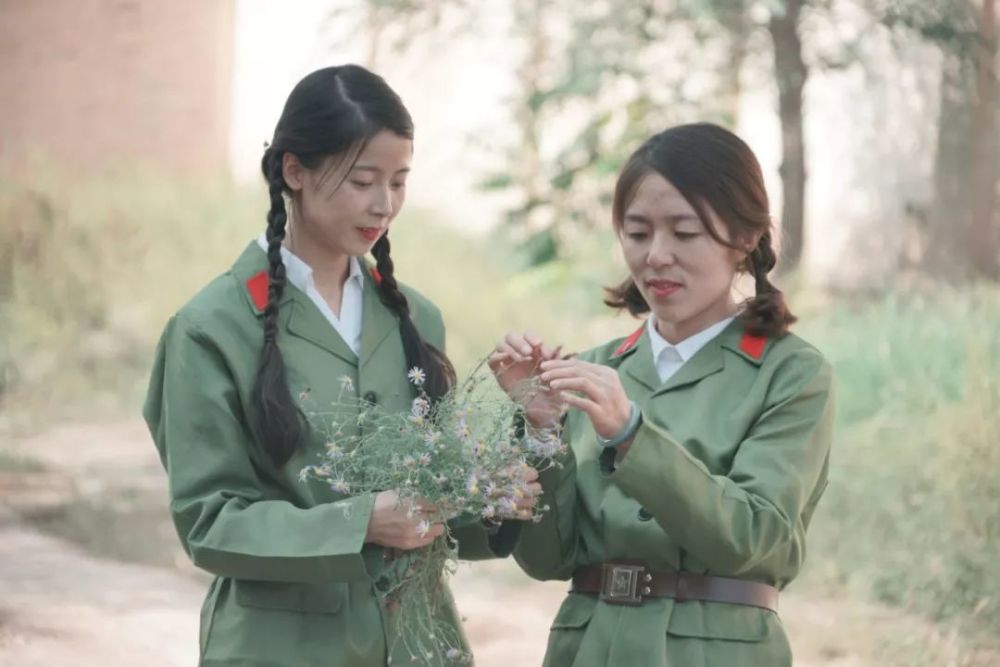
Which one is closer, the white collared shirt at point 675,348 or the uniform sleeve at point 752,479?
the uniform sleeve at point 752,479

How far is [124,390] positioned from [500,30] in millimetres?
3022

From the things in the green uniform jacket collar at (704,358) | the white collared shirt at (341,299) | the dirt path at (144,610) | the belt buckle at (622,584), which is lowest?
the dirt path at (144,610)

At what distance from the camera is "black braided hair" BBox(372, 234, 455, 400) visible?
2.49 m

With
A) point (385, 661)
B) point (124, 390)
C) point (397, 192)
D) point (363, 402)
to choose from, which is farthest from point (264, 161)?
point (124, 390)

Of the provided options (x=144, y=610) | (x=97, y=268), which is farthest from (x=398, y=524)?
(x=97, y=268)

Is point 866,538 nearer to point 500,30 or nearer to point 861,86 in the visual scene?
point 861,86

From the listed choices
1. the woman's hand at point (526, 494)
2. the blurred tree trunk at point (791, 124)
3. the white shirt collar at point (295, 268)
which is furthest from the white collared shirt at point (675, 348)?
the blurred tree trunk at point (791, 124)

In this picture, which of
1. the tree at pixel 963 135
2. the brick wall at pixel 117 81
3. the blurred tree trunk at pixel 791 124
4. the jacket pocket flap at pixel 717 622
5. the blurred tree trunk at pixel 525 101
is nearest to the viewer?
the jacket pocket flap at pixel 717 622

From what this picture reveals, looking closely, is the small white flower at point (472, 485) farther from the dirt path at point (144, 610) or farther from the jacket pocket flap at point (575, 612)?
the dirt path at point (144, 610)

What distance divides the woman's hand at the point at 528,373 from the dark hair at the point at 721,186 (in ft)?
0.91

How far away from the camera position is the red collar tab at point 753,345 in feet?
8.17

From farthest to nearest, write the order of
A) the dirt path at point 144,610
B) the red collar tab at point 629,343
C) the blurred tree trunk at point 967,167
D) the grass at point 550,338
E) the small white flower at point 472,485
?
the blurred tree trunk at point 967,167
the grass at point 550,338
the dirt path at point 144,610
the red collar tab at point 629,343
the small white flower at point 472,485

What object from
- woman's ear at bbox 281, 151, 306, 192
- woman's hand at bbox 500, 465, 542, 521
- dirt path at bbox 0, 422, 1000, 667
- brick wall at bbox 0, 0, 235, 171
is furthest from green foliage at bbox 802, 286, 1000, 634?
brick wall at bbox 0, 0, 235, 171

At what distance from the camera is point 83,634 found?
16.1 feet
